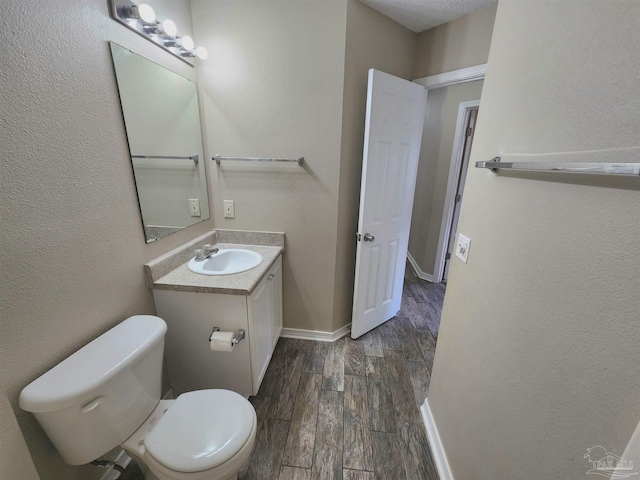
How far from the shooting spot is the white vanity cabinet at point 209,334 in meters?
1.39

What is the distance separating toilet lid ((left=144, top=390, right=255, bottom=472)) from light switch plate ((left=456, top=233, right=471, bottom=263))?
1.15m

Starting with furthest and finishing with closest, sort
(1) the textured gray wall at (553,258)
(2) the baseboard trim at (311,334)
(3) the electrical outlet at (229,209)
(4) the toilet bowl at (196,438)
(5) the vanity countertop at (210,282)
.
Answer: (2) the baseboard trim at (311,334) → (3) the electrical outlet at (229,209) → (5) the vanity countertop at (210,282) → (4) the toilet bowl at (196,438) → (1) the textured gray wall at (553,258)

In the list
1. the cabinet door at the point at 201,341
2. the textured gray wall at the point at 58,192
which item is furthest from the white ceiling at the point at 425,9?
the cabinet door at the point at 201,341

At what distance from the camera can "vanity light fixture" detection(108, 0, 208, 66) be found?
111 cm

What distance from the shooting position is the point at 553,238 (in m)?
0.68

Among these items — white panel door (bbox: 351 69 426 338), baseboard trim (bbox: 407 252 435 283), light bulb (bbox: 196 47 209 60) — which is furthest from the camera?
baseboard trim (bbox: 407 252 435 283)

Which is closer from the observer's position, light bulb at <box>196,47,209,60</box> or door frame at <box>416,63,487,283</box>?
light bulb at <box>196,47,209,60</box>

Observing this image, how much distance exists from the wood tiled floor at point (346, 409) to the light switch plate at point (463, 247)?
1072 millimetres

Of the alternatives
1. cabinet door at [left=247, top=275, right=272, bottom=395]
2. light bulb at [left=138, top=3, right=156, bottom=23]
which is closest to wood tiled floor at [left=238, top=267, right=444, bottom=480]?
cabinet door at [left=247, top=275, right=272, bottom=395]

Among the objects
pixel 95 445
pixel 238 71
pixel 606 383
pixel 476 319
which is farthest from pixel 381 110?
pixel 95 445

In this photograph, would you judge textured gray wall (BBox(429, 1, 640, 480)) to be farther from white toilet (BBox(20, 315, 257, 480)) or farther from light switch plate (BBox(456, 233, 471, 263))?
white toilet (BBox(20, 315, 257, 480))

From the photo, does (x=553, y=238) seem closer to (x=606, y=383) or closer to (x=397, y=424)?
(x=606, y=383)

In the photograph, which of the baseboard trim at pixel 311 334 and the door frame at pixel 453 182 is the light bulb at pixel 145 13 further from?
the door frame at pixel 453 182

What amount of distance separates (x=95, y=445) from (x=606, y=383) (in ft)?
4.96
